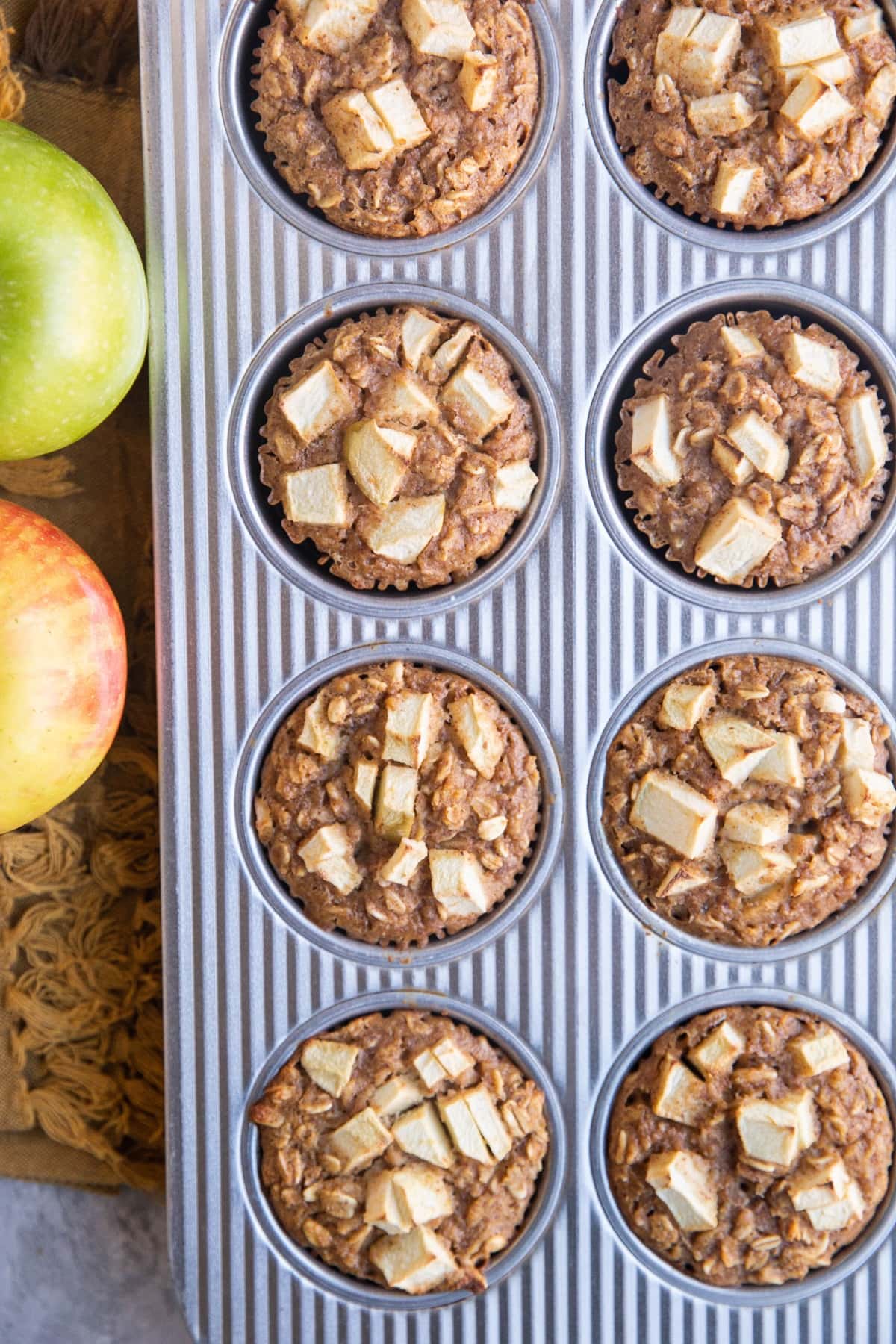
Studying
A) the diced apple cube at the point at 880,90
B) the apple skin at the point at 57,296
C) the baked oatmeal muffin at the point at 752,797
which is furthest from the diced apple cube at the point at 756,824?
the apple skin at the point at 57,296

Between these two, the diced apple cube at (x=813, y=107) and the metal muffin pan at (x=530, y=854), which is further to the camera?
the metal muffin pan at (x=530, y=854)

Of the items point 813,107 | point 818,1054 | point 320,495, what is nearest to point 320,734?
point 320,495

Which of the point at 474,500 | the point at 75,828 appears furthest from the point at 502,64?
the point at 75,828

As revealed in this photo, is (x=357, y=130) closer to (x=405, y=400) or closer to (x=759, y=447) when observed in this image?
(x=405, y=400)

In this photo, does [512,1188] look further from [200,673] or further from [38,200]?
[38,200]

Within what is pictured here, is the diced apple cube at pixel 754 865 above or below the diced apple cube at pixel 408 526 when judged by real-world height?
below

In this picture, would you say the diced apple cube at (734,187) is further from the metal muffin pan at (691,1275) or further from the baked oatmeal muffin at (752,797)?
the metal muffin pan at (691,1275)

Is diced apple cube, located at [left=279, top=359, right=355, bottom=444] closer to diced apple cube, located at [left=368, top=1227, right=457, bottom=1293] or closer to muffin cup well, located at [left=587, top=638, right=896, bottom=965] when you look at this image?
muffin cup well, located at [left=587, top=638, right=896, bottom=965]
